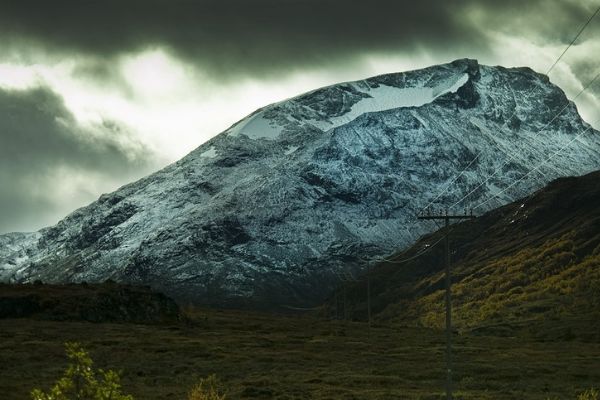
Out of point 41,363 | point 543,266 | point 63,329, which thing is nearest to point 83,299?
point 63,329

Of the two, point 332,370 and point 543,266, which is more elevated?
point 543,266

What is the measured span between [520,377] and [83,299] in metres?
65.4

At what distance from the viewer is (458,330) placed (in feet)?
456

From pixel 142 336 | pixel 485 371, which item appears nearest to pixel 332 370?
pixel 485 371

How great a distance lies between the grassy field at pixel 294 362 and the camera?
57.2 metres

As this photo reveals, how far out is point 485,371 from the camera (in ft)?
234

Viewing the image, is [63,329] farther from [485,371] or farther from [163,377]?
[485,371]

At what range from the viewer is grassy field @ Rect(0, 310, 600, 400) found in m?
57.2

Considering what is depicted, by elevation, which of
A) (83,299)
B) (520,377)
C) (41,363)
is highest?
(83,299)

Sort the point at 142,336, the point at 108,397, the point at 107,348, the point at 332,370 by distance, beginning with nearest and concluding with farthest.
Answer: the point at 108,397 < the point at 332,370 < the point at 107,348 < the point at 142,336

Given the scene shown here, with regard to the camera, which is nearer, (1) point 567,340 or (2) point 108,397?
(2) point 108,397

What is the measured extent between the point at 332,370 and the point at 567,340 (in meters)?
49.7

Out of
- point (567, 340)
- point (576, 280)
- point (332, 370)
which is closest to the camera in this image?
point (332, 370)

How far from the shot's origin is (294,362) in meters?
76.5
